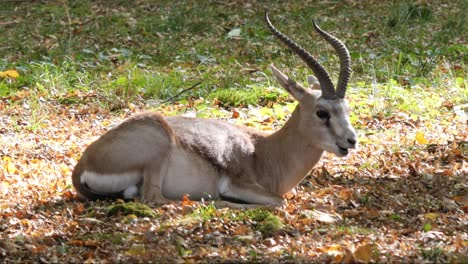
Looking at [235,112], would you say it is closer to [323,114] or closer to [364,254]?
[323,114]

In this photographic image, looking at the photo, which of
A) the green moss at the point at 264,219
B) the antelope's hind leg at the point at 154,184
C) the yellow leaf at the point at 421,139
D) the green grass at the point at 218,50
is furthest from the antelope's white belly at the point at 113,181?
the green grass at the point at 218,50

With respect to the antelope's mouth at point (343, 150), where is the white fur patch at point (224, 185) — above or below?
below

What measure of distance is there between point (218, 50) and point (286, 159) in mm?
7052

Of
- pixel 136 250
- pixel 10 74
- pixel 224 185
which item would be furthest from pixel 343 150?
pixel 10 74

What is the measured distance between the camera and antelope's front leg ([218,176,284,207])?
321 inches

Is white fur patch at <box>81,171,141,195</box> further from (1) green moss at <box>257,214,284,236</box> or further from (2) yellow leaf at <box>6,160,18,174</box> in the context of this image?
(2) yellow leaf at <box>6,160,18,174</box>

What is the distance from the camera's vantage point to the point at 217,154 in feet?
27.2

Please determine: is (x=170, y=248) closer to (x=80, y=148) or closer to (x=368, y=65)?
(x=80, y=148)

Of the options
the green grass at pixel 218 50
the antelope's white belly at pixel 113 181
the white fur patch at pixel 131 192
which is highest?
the antelope's white belly at pixel 113 181

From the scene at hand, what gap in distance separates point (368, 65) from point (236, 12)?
4042 millimetres

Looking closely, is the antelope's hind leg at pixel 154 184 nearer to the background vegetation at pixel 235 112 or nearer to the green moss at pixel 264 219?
the background vegetation at pixel 235 112

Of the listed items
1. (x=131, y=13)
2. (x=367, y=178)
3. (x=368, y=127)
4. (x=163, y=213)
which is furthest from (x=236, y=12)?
(x=163, y=213)

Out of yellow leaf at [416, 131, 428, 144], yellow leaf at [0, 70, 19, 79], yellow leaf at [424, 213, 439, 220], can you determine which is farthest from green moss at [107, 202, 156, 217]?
yellow leaf at [0, 70, 19, 79]

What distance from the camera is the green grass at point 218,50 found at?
12523mm
